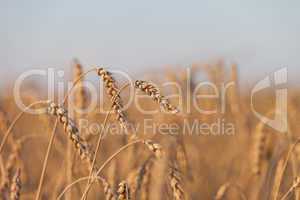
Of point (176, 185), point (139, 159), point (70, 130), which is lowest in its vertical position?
point (139, 159)

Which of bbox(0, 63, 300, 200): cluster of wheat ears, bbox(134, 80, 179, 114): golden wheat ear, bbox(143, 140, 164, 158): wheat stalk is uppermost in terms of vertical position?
bbox(134, 80, 179, 114): golden wheat ear

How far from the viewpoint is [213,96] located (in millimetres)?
3266

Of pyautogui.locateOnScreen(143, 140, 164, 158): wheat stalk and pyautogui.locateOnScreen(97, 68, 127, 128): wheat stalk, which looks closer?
pyautogui.locateOnScreen(143, 140, 164, 158): wheat stalk

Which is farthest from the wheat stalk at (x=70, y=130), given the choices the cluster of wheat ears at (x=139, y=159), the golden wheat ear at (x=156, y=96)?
the golden wheat ear at (x=156, y=96)

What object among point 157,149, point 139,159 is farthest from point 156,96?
point 139,159

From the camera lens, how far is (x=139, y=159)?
221 cm

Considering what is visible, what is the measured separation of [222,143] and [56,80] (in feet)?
6.53

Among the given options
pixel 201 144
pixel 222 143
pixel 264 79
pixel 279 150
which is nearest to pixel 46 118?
pixel 279 150

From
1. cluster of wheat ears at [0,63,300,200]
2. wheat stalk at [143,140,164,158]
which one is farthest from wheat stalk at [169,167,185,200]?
wheat stalk at [143,140,164,158]

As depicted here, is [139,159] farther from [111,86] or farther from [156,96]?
[156,96]

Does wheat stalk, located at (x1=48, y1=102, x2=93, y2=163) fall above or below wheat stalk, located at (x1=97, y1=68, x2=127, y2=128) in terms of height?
below

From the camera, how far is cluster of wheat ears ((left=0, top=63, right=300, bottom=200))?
1.12 meters

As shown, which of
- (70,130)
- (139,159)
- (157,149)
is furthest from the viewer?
(139,159)

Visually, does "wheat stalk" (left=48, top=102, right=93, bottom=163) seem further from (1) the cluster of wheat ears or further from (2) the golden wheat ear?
(2) the golden wheat ear
